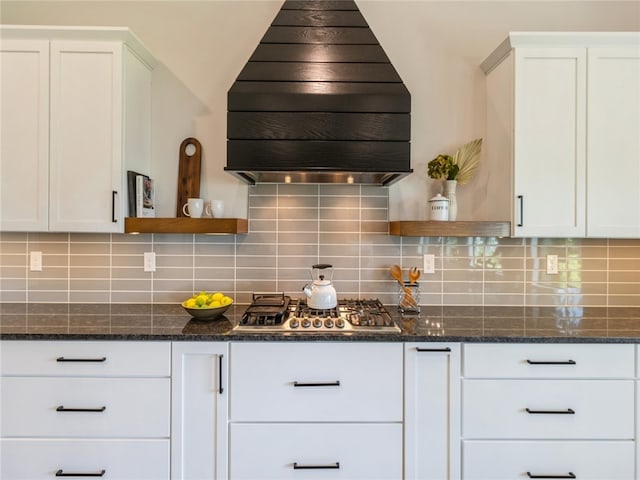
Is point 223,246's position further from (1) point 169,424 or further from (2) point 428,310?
(2) point 428,310

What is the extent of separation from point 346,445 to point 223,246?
50.7 inches

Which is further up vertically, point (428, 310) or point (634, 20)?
point (634, 20)

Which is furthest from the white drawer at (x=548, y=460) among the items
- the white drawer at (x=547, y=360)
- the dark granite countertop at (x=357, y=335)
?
the dark granite countertop at (x=357, y=335)

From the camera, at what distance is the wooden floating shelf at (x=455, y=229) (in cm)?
194

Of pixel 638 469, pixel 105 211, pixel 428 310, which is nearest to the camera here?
pixel 638 469

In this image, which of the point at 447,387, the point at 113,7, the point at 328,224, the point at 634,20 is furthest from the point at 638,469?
the point at 113,7

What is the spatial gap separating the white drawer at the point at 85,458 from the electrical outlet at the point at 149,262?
0.95 m

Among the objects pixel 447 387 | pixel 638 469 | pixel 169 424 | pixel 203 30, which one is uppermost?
pixel 203 30

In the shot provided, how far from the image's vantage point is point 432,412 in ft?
5.28

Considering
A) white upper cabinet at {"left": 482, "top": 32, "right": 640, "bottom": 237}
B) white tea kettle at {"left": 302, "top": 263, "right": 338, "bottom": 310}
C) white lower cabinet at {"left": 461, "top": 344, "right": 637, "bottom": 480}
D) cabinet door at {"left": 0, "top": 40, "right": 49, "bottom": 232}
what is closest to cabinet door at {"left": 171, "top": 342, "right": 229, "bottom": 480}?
white tea kettle at {"left": 302, "top": 263, "right": 338, "bottom": 310}

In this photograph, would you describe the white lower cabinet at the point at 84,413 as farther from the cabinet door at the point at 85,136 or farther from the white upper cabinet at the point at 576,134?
the white upper cabinet at the point at 576,134

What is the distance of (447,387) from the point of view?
1611mm

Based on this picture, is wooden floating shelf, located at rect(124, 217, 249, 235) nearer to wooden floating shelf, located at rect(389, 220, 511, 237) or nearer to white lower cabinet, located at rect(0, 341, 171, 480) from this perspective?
white lower cabinet, located at rect(0, 341, 171, 480)

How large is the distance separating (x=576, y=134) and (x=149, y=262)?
2.47 m
